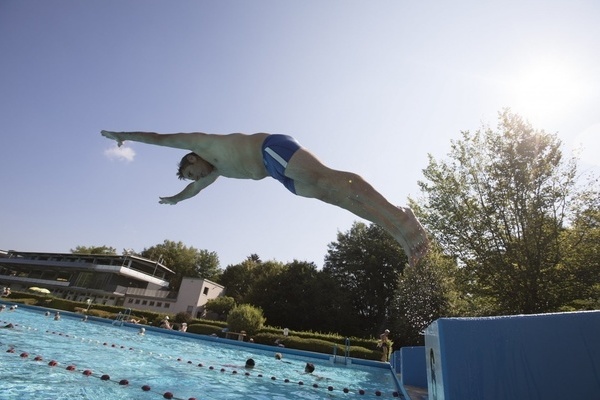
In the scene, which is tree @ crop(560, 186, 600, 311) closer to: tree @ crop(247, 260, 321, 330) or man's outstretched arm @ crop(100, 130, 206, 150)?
man's outstretched arm @ crop(100, 130, 206, 150)

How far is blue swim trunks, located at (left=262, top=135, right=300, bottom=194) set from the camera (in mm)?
3561

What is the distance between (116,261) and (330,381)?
47198 millimetres

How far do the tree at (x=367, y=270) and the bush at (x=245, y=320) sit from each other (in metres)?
16.4

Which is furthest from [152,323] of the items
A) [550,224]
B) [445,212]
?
[550,224]

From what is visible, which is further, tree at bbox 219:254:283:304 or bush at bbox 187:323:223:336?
tree at bbox 219:254:283:304

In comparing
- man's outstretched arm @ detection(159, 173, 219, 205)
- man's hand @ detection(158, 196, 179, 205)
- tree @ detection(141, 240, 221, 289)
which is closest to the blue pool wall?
man's outstretched arm @ detection(159, 173, 219, 205)

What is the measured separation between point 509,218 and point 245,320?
629 inches

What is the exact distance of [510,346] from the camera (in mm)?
1775

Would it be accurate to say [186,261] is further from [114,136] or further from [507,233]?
[114,136]

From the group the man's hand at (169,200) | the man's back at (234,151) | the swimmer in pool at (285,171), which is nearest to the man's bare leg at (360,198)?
the swimmer in pool at (285,171)

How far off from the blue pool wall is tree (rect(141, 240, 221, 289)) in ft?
194

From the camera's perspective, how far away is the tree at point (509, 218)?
15.1 meters

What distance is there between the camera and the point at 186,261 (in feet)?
199

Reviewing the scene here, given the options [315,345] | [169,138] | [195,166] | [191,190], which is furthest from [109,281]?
[169,138]
